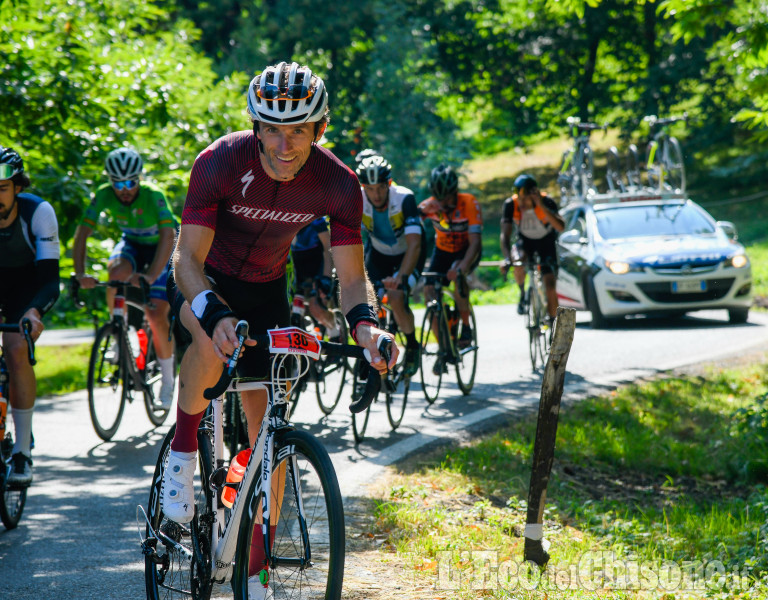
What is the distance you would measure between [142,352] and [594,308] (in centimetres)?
819

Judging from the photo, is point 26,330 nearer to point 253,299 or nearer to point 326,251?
point 253,299

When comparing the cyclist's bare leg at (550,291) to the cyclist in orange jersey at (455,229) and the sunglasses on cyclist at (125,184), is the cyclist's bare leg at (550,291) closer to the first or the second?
the cyclist in orange jersey at (455,229)

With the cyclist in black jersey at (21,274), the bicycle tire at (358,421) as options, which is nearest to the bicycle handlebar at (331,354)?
the cyclist in black jersey at (21,274)

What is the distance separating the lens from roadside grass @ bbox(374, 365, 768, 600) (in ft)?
15.6

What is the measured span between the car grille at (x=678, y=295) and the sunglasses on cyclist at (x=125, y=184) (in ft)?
27.3

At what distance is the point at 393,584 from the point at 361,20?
91.8ft

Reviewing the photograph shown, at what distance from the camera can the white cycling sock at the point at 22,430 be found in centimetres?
571

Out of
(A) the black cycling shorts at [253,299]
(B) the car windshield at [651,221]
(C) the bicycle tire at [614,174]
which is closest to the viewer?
(A) the black cycling shorts at [253,299]

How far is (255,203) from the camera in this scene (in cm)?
391

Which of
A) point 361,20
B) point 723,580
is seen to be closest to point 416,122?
point 361,20

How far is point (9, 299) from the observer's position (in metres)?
5.87

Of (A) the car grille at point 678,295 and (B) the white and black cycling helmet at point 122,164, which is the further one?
(A) the car grille at point 678,295

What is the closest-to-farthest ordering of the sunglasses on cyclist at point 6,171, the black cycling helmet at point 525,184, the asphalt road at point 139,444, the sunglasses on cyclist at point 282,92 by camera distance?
the sunglasses on cyclist at point 282,92 < the asphalt road at point 139,444 < the sunglasses on cyclist at point 6,171 < the black cycling helmet at point 525,184

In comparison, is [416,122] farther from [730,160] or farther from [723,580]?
[723,580]
